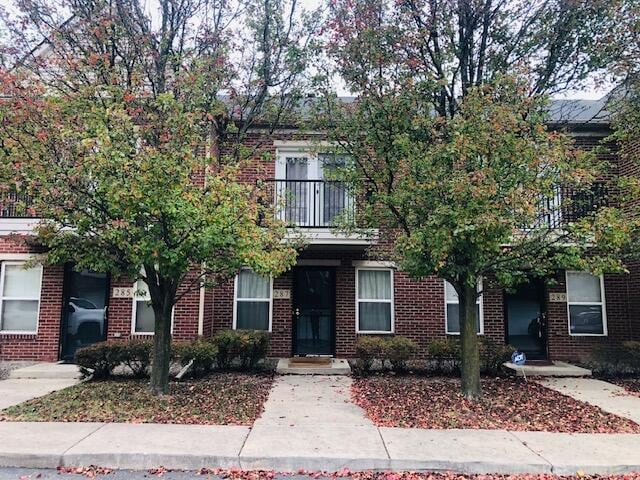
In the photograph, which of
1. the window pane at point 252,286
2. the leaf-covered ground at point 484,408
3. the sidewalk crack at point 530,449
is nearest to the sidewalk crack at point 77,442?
the leaf-covered ground at point 484,408

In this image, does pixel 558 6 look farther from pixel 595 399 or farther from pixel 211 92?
pixel 595 399

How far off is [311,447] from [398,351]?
483cm

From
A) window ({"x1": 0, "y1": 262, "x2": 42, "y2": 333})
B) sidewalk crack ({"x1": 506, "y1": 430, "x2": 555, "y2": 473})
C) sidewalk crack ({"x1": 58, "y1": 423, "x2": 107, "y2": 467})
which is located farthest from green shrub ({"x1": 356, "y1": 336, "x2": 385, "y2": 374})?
window ({"x1": 0, "y1": 262, "x2": 42, "y2": 333})

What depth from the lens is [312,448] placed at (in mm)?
5211

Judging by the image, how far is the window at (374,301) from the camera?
1170cm

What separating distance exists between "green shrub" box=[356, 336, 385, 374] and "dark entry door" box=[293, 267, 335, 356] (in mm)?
1953

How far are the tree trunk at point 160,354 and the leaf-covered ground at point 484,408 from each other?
3.16 metres

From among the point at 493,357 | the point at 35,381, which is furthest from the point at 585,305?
the point at 35,381

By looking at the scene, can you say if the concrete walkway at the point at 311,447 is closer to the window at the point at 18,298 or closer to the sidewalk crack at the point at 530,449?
the sidewalk crack at the point at 530,449

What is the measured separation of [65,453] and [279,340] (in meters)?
6.95

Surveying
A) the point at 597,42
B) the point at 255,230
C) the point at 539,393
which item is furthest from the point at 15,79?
the point at 539,393

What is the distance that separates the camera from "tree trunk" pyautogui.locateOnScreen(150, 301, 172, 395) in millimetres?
7418

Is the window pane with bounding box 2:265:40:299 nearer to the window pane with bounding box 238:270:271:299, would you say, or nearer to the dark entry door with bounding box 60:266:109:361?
the dark entry door with bounding box 60:266:109:361

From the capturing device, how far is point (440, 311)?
38.3 ft
